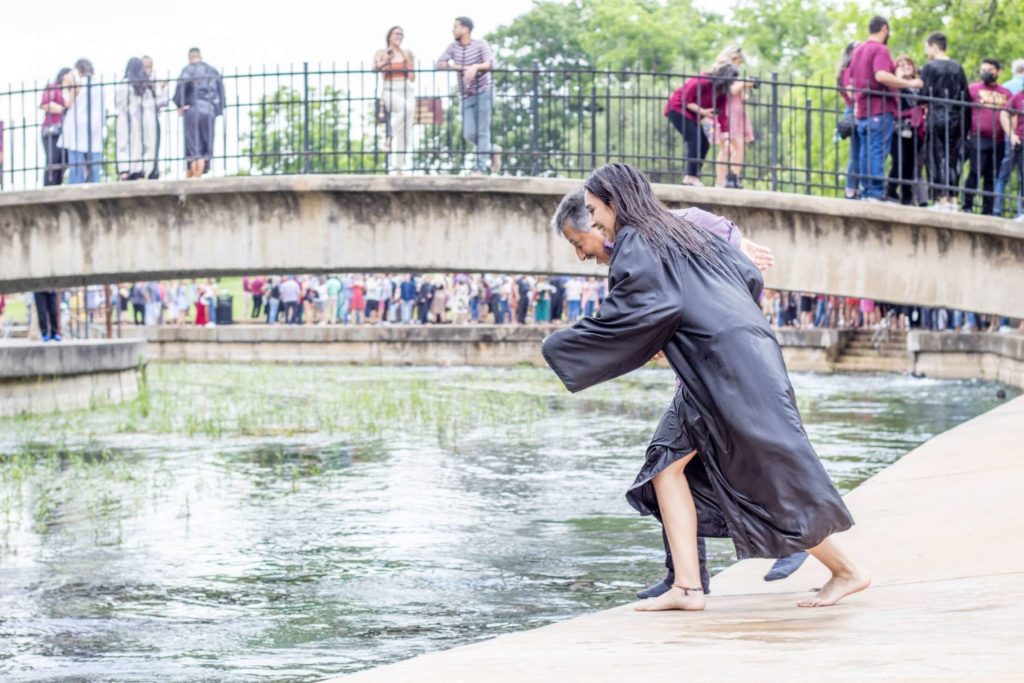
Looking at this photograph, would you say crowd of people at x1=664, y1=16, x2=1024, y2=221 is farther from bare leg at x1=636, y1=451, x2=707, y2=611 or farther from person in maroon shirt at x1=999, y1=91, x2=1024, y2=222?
bare leg at x1=636, y1=451, x2=707, y2=611

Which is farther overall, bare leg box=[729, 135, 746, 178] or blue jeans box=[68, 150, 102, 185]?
blue jeans box=[68, 150, 102, 185]

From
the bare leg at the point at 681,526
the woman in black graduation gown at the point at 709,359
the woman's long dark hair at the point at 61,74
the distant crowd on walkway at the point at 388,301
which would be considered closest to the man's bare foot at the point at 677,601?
the bare leg at the point at 681,526

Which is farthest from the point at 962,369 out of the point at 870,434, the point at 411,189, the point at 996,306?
the point at 411,189

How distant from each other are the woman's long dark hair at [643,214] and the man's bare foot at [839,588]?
1.22 metres

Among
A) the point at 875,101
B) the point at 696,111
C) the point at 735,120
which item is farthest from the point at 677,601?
the point at 735,120

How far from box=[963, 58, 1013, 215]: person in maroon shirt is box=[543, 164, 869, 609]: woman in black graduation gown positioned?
346 inches

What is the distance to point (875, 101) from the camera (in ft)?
46.4

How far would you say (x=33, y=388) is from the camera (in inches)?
812

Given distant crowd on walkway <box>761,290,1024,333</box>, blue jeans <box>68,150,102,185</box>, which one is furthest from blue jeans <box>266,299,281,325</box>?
blue jeans <box>68,150,102,185</box>

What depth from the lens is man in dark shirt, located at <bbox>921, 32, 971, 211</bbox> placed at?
46.7 feet

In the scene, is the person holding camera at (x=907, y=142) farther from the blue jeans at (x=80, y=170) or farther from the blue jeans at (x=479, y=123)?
the blue jeans at (x=80, y=170)

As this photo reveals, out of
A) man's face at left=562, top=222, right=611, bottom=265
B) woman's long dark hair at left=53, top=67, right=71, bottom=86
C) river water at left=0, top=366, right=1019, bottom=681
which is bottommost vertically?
river water at left=0, top=366, right=1019, bottom=681

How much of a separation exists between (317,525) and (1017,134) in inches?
282

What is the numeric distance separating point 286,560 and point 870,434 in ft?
31.3
